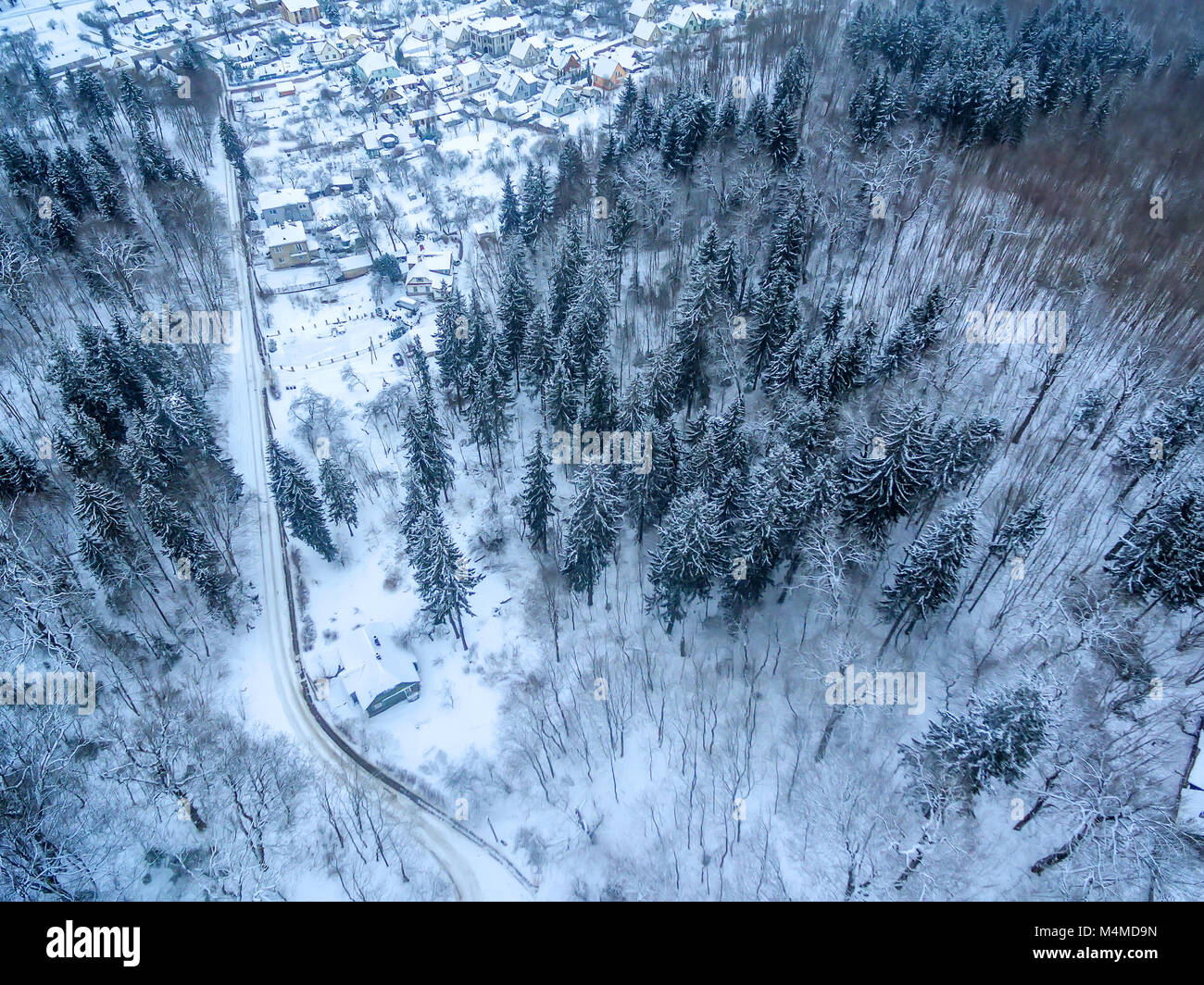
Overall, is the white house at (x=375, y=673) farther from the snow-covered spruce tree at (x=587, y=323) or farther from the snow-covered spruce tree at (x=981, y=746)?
the snow-covered spruce tree at (x=981, y=746)

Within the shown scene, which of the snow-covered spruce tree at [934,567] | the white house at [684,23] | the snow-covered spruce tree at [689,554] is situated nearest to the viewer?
the snow-covered spruce tree at [934,567]

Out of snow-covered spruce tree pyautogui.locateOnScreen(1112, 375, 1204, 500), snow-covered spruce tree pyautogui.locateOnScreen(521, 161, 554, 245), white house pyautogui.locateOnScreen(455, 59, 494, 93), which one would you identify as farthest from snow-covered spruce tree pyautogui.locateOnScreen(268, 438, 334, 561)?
white house pyautogui.locateOnScreen(455, 59, 494, 93)

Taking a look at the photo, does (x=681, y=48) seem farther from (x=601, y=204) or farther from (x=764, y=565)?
(x=764, y=565)

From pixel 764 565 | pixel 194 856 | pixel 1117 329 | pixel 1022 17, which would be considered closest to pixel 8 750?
pixel 194 856

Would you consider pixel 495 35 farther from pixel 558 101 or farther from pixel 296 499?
pixel 296 499

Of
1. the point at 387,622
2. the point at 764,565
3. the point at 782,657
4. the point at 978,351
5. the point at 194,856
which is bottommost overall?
the point at 194,856

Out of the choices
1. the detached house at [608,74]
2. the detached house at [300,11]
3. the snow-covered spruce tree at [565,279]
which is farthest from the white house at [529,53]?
the snow-covered spruce tree at [565,279]
